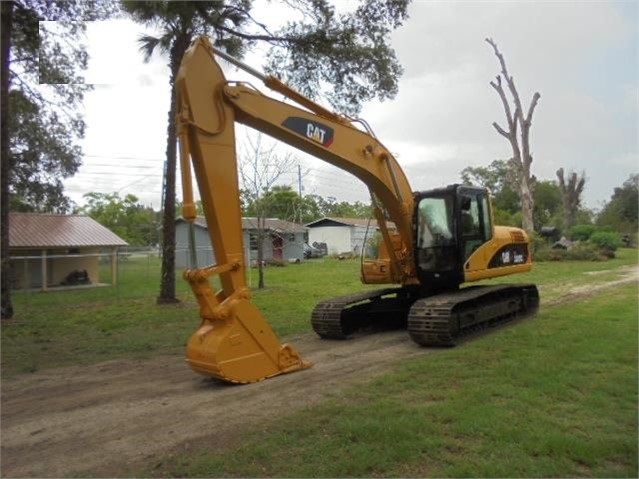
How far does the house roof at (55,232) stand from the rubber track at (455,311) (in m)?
18.1

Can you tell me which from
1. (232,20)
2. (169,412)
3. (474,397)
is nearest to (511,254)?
(474,397)

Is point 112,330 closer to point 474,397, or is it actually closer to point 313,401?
point 313,401

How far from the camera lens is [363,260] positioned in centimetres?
945

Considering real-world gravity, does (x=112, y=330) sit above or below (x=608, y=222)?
below

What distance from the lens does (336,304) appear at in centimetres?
917

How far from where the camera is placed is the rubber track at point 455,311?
7.80 metres

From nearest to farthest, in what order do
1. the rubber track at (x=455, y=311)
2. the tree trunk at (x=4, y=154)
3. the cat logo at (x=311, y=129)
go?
the cat logo at (x=311, y=129) → the rubber track at (x=455, y=311) → the tree trunk at (x=4, y=154)

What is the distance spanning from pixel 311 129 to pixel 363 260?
2937 millimetres

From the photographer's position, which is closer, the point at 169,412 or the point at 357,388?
the point at 169,412

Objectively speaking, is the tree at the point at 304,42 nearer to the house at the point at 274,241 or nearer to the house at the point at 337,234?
the house at the point at 274,241

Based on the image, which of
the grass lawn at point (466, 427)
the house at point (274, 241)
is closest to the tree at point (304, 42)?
the grass lawn at point (466, 427)

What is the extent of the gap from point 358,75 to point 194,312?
6682 mm

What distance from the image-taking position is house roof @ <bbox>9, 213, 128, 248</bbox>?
2222 cm

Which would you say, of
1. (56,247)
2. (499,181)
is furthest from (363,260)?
(499,181)
